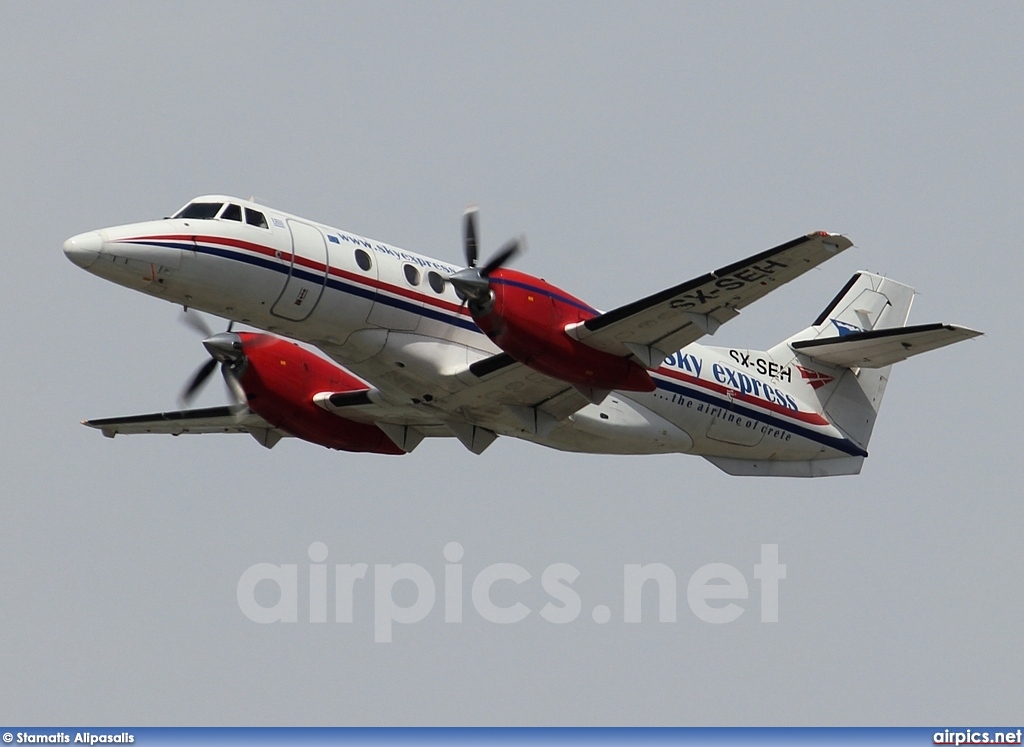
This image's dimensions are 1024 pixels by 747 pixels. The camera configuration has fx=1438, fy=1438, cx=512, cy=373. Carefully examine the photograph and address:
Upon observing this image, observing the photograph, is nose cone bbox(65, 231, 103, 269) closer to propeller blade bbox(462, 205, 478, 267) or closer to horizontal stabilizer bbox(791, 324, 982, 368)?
propeller blade bbox(462, 205, 478, 267)

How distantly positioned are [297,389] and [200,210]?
3.99 meters

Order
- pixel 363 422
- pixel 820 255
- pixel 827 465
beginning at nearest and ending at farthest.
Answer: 1. pixel 820 255
2. pixel 363 422
3. pixel 827 465

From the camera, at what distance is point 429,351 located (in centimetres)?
2056

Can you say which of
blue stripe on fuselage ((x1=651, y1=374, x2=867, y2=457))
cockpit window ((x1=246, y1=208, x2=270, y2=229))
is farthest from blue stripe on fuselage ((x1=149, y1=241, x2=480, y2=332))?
blue stripe on fuselage ((x1=651, y1=374, x2=867, y2=457))

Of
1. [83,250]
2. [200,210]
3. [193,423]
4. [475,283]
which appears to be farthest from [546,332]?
[193,423]

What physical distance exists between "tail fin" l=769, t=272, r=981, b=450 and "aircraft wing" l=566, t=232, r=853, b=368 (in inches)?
135

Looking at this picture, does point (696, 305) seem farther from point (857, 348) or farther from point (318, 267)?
point (857, 348)

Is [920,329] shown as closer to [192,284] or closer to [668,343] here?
[668,343]

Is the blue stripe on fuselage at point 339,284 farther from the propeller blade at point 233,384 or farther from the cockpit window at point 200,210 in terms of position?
the propeller blade at point 233,384

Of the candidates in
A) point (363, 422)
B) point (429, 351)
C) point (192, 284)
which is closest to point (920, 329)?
point (429, 351)

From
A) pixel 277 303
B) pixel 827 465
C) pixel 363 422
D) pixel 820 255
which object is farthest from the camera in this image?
pixel 827 465

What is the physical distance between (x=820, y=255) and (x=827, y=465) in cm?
742

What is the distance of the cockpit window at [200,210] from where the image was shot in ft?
64.1

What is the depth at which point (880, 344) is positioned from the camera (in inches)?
897
